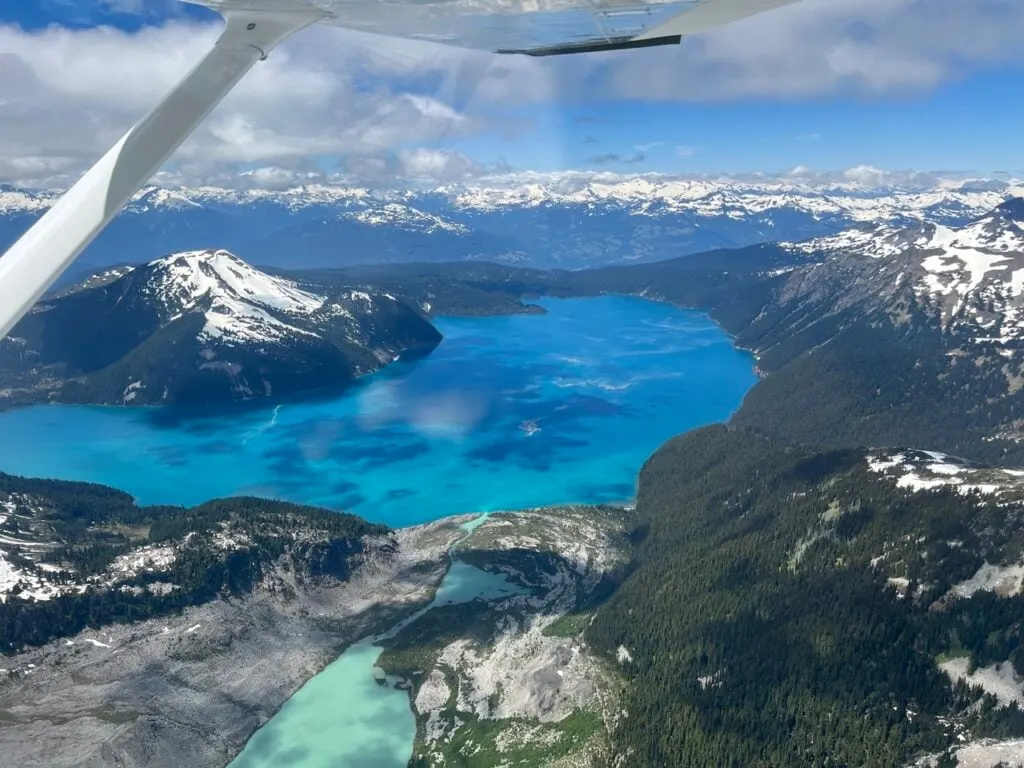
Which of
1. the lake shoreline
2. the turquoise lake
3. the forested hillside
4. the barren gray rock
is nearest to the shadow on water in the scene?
the turquoise lake

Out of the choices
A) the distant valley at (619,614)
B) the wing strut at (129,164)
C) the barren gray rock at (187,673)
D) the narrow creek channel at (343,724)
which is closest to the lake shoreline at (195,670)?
the barren gray rock at (187,673)

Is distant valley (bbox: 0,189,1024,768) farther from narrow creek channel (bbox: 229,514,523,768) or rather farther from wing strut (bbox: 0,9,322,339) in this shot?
wing strut (bbox: 0,9,322,339)

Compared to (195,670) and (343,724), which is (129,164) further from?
(195,670)

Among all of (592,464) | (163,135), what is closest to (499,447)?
(592,464)

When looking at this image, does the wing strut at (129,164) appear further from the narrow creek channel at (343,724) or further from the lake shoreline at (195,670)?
the lake shoreline at (195,670)

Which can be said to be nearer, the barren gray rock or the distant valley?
the distant valley

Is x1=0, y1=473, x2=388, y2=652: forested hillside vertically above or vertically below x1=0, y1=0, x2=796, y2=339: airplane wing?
below
